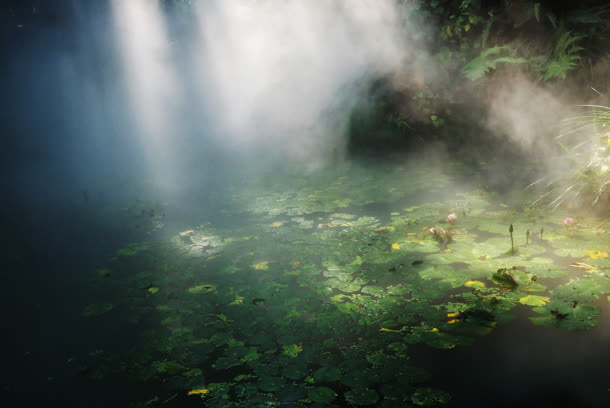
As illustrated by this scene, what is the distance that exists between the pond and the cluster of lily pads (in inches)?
0.4

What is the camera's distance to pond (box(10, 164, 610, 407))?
183 cm

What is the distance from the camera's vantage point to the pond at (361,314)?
183cm

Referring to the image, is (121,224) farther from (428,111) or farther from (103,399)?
(428,111)

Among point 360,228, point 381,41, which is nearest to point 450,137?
point 381,41

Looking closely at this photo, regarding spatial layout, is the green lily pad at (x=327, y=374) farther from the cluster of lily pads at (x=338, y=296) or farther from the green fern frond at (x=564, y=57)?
the green fern frond at (x=564, y=57)

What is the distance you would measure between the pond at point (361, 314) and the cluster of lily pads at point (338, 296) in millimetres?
11

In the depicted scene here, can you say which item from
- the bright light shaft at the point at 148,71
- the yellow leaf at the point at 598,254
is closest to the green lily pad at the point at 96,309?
the yellow leaf at the point at 598,254

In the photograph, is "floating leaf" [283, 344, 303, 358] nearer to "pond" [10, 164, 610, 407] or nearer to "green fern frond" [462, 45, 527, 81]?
"pond" [10, 164, 610, 407]

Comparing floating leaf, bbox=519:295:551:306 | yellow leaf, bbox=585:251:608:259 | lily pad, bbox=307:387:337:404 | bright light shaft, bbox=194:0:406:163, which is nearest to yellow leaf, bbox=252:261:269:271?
lily pad, bbox=307:387:337:404

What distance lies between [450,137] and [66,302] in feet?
19.1

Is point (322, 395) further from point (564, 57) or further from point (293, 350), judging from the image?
point (564, 57)


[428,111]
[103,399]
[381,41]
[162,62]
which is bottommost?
[103,399]

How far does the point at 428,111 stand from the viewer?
6188mm

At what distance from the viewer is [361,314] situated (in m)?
2.41
